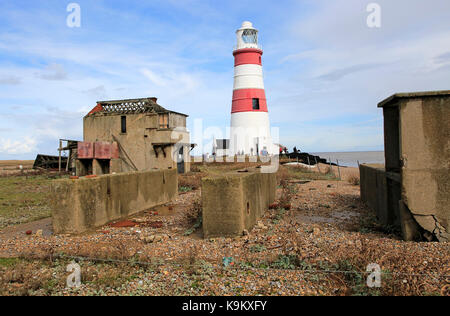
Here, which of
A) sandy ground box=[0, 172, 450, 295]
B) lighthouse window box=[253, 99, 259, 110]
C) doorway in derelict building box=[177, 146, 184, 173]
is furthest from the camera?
lighthouse window box=[253, 99, 259, 110]

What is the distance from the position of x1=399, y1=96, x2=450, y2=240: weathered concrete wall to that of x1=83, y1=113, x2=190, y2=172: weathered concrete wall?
53.2 ft

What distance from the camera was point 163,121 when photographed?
21766 mm

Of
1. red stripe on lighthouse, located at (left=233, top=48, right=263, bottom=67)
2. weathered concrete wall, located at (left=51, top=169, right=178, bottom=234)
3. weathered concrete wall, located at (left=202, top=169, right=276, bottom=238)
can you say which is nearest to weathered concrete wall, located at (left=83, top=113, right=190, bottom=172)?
weathered concrete wall, located at (left=51, top=169, right=178, bottom=234)

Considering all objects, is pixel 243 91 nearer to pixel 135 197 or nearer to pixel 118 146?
pixel 118 146

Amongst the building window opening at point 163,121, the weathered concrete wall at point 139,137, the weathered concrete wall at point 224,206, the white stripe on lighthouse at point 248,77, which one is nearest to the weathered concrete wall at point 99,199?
the weathered concrete wall at point 224,206

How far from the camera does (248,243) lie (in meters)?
6.86

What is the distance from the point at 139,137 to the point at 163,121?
1.78m

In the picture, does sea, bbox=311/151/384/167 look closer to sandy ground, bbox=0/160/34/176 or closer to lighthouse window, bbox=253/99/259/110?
lighthouse window, bbox=253/99/259/110

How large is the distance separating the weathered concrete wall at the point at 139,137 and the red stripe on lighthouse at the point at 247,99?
10.3 m

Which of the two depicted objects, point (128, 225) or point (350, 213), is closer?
point (128, 225)

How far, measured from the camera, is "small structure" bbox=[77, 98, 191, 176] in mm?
21625

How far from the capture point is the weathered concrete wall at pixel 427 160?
653cm

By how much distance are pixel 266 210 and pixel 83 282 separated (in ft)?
20.8
